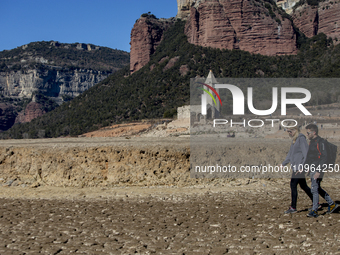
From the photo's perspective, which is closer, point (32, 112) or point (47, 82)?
point (32, 112)

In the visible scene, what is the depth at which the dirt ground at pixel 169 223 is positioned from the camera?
4.79 meters

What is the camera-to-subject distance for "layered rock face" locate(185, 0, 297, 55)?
158ft

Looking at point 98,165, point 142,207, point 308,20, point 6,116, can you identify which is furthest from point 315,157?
point 6,116

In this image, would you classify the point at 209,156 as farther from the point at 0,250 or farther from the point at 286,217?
the point at 0,250

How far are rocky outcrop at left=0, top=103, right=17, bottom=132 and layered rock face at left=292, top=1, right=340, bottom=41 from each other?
7208 cm

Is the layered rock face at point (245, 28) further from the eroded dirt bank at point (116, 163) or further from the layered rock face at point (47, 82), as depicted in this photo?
the layered rock face at point (47, 82)

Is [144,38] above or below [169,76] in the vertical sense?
above

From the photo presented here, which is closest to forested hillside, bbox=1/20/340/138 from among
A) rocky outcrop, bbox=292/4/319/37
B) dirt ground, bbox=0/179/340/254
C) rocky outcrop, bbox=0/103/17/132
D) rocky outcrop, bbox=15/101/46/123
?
rocky outcrop, bbox=292/4/319/37

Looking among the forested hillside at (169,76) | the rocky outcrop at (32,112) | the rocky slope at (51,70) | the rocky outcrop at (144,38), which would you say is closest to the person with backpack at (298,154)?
the forested hillside at (169,76)

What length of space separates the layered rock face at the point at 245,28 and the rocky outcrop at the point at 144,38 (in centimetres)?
931

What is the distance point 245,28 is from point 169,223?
48.3m

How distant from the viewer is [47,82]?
103 m

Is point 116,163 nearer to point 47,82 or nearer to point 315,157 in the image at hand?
point 315,157

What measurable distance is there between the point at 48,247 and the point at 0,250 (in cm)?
75
